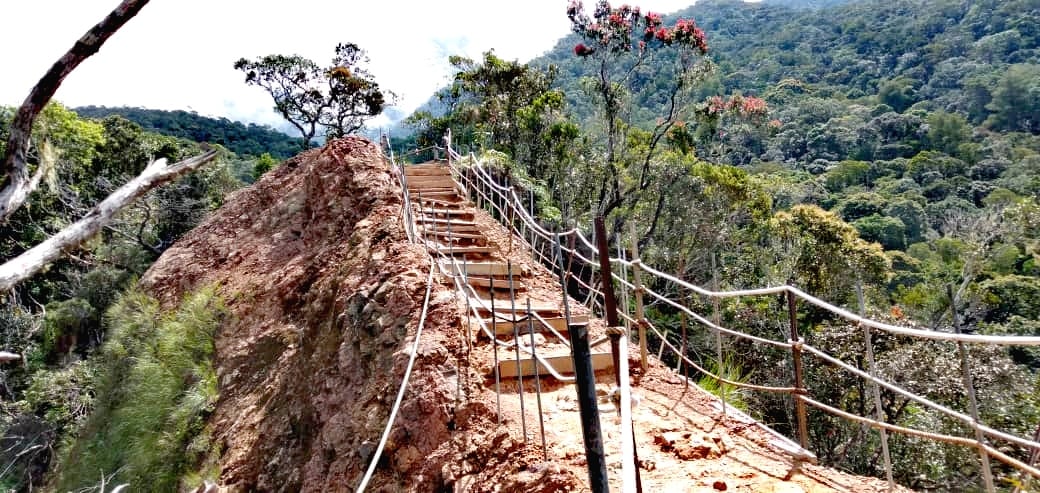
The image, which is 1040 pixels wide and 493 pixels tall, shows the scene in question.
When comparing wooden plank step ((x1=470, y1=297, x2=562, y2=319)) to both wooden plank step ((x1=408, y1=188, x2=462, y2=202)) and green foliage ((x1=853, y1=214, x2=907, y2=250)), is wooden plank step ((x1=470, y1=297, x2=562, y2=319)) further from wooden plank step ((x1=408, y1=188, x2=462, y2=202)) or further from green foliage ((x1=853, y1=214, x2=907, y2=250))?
green foliage ((x1=853, y1=214, x2=907, y2=250))

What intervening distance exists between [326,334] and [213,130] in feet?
123

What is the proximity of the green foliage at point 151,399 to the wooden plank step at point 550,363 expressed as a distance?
11.5 ft

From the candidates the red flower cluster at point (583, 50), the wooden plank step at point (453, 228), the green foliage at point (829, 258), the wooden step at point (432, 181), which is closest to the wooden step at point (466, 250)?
the wooden plank step at point (453, 228)

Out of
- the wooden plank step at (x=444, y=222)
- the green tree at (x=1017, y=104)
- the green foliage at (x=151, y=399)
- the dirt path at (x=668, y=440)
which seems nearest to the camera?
the dirt path at (x=668, y=440)

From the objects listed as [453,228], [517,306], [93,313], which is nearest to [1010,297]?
[453,228]

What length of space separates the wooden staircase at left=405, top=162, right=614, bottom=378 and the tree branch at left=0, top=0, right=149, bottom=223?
2689 mm

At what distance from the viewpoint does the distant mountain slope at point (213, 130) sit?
3488 cm

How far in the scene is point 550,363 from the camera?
4211mm

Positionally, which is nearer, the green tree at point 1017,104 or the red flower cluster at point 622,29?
the red flower cluster at point 622,29

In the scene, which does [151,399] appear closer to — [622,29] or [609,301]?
[609,301]

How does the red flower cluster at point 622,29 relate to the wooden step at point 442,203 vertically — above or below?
above

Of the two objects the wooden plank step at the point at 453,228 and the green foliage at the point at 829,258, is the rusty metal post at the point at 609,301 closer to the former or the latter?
the wooden plank step at the point at 453,228

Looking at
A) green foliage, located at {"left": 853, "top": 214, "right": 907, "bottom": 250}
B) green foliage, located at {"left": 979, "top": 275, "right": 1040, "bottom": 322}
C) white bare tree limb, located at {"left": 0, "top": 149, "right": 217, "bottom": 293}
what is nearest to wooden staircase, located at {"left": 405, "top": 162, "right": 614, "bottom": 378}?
white bare tree limb, located at {"left": 0, "top": 149, "right": 217, "bottom": 293}

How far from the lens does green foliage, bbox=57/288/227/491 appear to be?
225 inches
